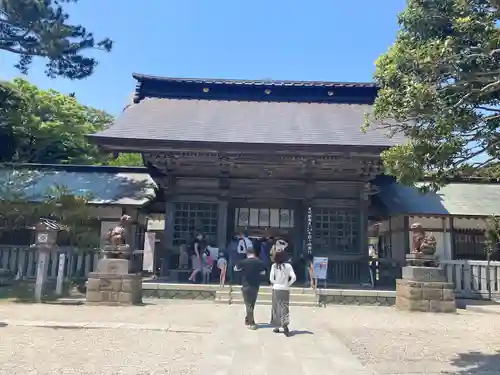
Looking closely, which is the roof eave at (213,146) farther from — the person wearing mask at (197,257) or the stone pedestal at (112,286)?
the stone pedestal at (112,286)

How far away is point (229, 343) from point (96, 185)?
1178cm

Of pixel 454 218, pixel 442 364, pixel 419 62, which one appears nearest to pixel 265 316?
pixel 442 364

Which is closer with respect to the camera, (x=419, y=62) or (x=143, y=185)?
(x=419, y=62)

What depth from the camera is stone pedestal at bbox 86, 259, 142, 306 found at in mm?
10094

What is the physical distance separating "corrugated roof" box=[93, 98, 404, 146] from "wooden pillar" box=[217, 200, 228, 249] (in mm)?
2508

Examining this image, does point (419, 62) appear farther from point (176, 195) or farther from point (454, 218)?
point (454, 218)

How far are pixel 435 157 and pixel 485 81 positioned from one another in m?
1.13

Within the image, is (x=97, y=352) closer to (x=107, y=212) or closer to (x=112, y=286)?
(x=112, y=286)

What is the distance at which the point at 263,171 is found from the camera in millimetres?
14398

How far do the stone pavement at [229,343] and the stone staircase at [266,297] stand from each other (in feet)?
5.06

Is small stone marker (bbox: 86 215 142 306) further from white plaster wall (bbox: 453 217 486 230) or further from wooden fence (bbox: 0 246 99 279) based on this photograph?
white plaster wall (bbox: 453 217 486 230)

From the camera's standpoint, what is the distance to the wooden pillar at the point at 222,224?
13.9 metres

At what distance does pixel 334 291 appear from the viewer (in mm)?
11594

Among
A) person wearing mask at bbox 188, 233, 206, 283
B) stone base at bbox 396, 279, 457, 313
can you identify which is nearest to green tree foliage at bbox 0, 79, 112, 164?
person wearing mask at bbox 188, 233, 206, 283
